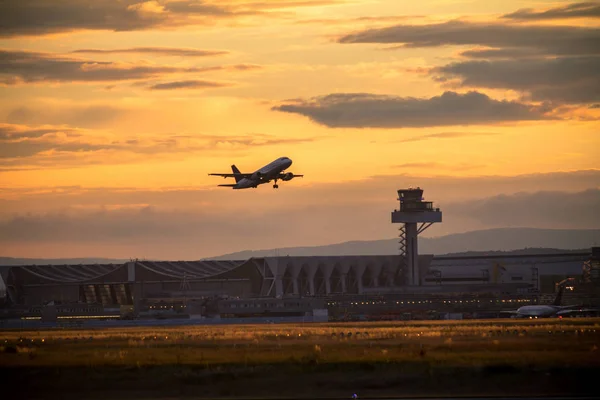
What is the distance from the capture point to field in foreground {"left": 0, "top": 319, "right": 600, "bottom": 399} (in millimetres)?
69000

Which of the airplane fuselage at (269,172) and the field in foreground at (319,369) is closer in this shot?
the field in foreground at (319,369)

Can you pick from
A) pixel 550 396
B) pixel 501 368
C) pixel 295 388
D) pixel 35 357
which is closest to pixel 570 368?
pixel 501 368

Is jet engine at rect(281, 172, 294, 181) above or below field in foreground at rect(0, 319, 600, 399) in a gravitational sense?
above

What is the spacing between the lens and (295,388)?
70.2m

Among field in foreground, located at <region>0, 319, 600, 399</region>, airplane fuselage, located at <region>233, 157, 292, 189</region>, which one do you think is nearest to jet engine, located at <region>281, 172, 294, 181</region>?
airplane fuselage, located at <region>233, 157, 292, 189</region>

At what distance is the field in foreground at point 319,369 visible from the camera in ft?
226

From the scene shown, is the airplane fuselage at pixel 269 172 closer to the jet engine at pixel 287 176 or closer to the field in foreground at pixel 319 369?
the jet engine at pixel 287 176

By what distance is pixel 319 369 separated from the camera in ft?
253

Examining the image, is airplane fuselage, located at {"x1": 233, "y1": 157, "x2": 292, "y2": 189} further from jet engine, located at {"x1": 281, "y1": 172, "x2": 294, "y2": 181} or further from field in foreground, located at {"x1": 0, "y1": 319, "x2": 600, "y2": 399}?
field in foreground, located at {"x1": 0, "y1": 319, "x2": 600, "y2": 399}

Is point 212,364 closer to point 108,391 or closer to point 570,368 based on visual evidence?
point 108,391

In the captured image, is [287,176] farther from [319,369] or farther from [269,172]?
[319,369]

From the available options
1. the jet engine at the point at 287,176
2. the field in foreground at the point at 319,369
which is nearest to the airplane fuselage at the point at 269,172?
the jet engine at the point at 287,176

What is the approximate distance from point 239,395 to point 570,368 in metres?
21.7

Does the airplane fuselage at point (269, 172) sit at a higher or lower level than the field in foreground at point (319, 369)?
higher
